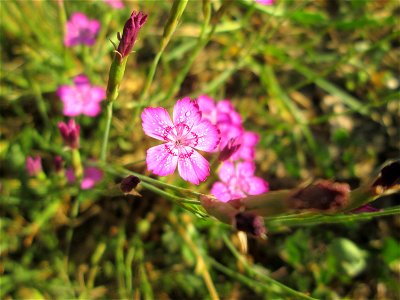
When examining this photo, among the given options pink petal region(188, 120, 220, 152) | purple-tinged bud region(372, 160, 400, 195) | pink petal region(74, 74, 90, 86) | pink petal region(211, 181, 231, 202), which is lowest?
purple-tinged bud region(372, 160, 400, 195)

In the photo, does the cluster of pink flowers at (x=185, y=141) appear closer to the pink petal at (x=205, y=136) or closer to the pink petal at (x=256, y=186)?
the pink petal at (x=205, y=136)

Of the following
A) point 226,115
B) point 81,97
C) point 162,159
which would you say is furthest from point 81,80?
point 162,159

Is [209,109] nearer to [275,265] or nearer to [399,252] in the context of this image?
[275,265]

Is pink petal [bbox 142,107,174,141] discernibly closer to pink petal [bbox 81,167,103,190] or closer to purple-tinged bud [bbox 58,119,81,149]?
purple-tinged bud [bbox 58,119,81,149]

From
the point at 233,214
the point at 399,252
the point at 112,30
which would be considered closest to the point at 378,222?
the point at 399,252

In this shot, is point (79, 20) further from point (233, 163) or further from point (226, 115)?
point (233, 163)

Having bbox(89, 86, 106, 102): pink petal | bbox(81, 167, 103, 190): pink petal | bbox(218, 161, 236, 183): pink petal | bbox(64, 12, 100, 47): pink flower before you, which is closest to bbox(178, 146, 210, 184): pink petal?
bbox(218, 161, 236, 183): pink petal
